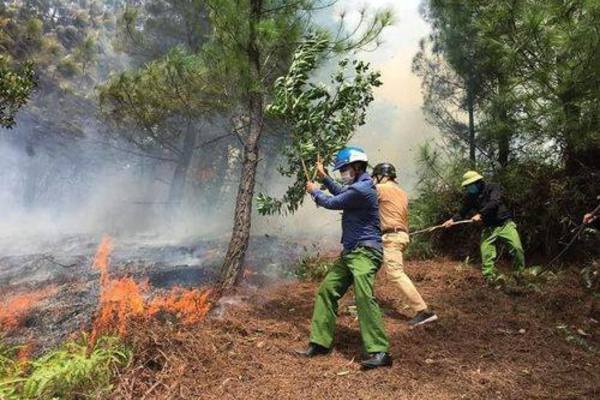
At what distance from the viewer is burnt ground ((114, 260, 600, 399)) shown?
3.99 metres

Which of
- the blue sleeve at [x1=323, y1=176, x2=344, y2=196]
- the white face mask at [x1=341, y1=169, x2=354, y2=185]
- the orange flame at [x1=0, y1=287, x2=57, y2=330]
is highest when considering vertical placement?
the white face mask at [x1=341, y1=169, x2=354, y2=185]

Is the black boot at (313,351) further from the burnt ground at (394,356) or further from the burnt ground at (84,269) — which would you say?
the burnt ground at (84,269)

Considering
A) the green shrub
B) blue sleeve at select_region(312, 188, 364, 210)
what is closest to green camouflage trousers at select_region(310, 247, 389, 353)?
blue sleeve at select_region(312, 188, 364, 210)

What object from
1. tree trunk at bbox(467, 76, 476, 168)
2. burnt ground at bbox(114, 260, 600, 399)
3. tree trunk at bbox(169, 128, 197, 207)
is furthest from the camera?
tree trunk at bbox(169, 128, 197, 207)

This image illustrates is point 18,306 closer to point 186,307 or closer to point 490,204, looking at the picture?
point 186,307

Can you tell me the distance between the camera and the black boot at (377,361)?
14.1ft

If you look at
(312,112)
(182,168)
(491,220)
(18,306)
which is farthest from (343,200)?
(182,168)

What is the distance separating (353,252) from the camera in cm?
473

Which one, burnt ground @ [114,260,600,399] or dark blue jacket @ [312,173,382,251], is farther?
dark blue jacket @ [312,173,382,251]

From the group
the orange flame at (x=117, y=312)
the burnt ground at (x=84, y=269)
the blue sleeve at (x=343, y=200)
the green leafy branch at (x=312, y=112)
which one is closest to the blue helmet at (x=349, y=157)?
the blue sleeve at (x=343, y=200)

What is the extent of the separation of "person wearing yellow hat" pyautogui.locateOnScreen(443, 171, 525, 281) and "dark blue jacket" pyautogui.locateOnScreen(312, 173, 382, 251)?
3.05 m

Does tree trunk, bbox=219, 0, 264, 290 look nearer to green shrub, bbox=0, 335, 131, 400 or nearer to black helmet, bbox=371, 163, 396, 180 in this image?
black helmet, bbox=371, 163, 396, 180

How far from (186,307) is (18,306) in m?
2.85

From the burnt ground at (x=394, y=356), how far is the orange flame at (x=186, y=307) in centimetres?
18
